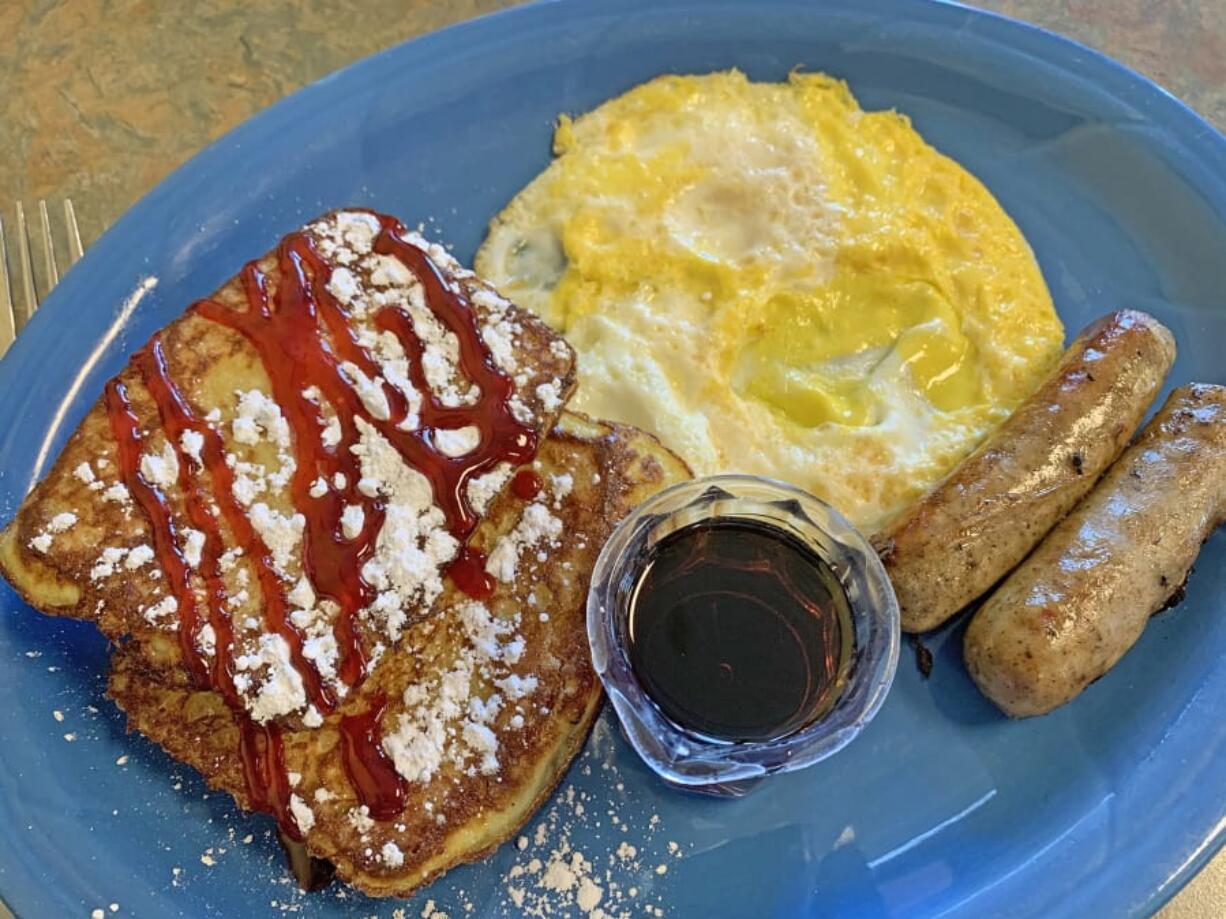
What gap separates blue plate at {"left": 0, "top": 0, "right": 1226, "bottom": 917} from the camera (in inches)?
72.2

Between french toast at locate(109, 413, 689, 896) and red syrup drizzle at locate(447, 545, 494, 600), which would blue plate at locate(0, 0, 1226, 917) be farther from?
red syrup drizzle at locate(447, 545, 494, 600)

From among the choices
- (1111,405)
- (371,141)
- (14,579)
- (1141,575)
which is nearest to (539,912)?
(14,579)

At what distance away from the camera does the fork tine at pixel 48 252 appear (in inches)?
102

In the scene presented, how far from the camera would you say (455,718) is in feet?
5.87

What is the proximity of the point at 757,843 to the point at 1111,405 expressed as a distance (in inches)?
45.1

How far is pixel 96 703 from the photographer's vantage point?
195cm

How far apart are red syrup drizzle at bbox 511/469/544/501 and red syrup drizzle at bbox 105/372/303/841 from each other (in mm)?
538

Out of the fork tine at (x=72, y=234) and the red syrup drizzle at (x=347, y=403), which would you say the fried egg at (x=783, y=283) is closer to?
the red syrup drizzle at (x=347, y=403)

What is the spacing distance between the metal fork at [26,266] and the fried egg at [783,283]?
1.18m

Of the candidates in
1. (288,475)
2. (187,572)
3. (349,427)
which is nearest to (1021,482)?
(349,427)

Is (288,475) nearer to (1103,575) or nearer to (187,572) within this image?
(187,572)

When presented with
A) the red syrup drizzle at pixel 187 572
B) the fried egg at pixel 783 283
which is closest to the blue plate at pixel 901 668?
the fried egg at pixel 783 283

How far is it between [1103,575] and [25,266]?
2.69m

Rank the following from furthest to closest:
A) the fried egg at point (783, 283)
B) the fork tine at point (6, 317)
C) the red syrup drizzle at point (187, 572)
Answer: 1. the fork tine at point (6, 317)
2. the fried egg at point (783, 283)
3. the red syrup drizzle at point (187, 572)
